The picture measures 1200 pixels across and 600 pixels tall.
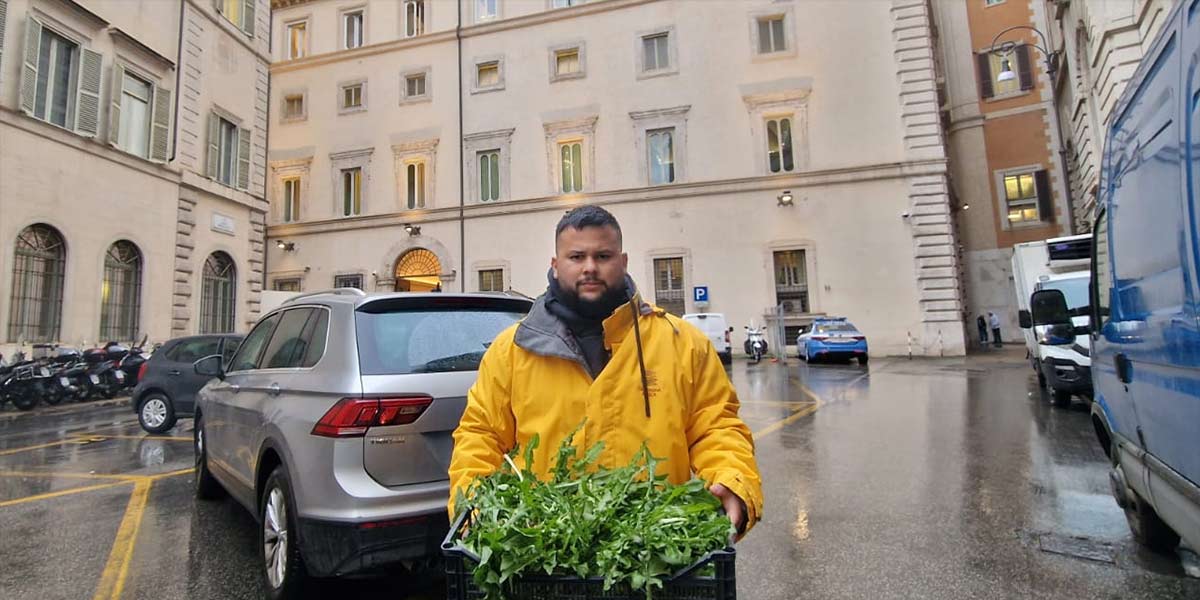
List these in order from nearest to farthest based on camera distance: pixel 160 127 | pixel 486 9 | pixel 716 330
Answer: pixel 160 127 → pixel 716 330 → pixel 486 9

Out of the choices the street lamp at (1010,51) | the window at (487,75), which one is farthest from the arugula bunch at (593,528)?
the window at (487,75)

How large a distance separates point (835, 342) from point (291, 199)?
983 inches

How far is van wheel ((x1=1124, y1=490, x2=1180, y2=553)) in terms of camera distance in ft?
11.1

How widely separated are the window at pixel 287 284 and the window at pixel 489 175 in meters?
9.79

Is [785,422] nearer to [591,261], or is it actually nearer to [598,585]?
[591,261]

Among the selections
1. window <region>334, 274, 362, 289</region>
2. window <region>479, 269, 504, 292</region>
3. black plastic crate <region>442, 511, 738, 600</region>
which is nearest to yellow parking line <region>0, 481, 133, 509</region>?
black plastic crate <region>442, 511, 738, 600</region>

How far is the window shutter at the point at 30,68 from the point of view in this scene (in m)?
13.2

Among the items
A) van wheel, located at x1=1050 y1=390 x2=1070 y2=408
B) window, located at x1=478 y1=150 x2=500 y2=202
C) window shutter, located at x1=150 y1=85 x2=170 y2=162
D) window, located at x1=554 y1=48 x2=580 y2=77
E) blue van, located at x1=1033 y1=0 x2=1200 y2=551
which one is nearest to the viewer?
blue van, located at x1=1033 y1=0 x2=1200 y2=551

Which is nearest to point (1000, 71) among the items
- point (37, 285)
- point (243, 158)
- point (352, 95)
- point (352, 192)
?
point (352, 95)

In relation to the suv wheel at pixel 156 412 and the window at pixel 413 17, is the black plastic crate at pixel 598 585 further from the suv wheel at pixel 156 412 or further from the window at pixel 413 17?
the window at pixel 413 17

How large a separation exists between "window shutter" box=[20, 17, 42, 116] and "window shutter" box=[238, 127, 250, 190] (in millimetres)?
6335

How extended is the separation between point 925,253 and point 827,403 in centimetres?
1292

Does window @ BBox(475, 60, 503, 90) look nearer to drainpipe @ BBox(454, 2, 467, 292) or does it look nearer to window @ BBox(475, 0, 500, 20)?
drainpipe @ BBox(454, 2, 467, 292)

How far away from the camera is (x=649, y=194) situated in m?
22.9
